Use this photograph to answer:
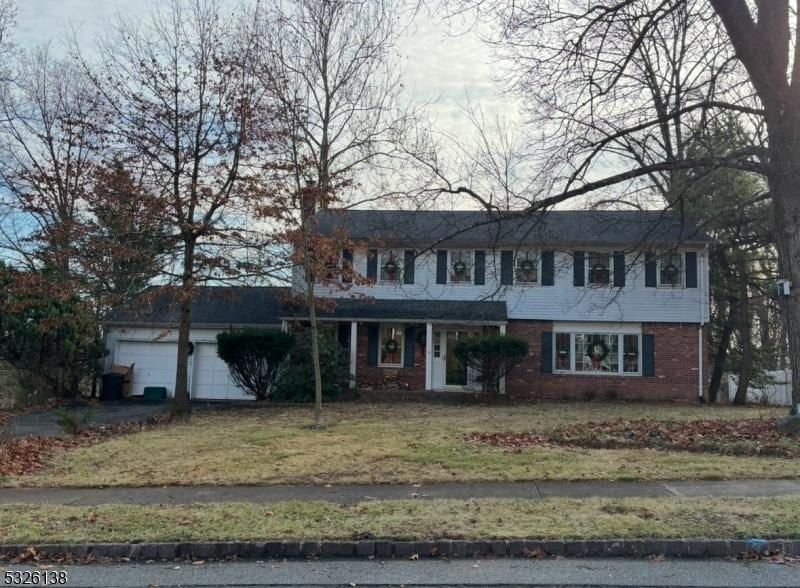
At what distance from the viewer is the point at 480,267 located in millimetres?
23188

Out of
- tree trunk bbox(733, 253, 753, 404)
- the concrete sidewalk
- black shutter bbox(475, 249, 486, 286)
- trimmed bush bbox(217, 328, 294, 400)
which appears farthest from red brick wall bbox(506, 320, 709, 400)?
the concrete sidewalk

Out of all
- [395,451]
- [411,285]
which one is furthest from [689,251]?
[395,451]

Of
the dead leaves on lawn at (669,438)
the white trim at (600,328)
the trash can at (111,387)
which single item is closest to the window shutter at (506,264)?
the white trim at (600,328)

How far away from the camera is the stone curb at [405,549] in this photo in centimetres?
582

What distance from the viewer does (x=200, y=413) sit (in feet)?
60.5

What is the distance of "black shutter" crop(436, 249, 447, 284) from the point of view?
23.5 metres

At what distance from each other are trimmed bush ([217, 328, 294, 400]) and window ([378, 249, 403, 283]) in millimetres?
4463

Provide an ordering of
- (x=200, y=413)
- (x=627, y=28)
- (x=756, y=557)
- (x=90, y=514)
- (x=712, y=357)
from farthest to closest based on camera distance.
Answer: (x=712, y=357), (x=200, y=413), (x=627, y=28), (x=90, y=514), (x=756, y=557)

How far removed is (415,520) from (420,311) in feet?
52.8

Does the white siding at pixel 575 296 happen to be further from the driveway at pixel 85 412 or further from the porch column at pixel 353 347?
the driveway at pixel 85 412

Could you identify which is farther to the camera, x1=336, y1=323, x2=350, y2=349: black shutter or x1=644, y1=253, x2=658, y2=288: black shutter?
x1=336, y1=323, x2=350, y2=349: black shutter

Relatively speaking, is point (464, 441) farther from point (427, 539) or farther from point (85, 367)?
point (85, 367)

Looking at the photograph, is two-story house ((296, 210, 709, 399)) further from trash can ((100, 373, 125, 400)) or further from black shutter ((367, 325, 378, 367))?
trash can ((100, 373, 125, 400))

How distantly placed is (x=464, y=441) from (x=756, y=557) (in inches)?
261
